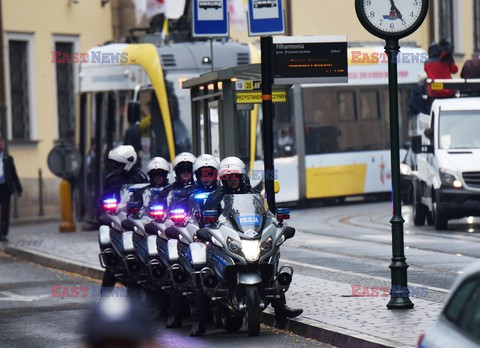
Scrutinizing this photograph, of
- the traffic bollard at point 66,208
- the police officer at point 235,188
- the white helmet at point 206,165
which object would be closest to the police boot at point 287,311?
the police officer at point 235,188

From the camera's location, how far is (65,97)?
132 ft

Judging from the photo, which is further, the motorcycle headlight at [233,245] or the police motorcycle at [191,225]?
the police motorcycle at [191,225]

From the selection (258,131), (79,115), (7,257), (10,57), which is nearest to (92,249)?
(7,257)

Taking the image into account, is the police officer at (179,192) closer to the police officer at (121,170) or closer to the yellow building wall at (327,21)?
the police officer at (121,170)

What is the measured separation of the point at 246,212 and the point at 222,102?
490 centimetres

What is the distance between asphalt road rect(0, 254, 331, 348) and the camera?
12219 mm

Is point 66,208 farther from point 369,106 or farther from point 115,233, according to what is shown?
point 115,233

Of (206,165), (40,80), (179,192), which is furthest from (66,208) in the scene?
(206,165)

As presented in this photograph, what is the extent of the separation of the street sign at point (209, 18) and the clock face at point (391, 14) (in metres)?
4.08

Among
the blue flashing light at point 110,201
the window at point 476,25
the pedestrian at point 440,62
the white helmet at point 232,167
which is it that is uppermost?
the window at point 476,25

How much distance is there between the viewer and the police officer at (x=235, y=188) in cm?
1270

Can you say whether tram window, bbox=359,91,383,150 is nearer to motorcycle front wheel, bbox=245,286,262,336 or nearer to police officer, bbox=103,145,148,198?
police officer, bbox=103,145,148,198

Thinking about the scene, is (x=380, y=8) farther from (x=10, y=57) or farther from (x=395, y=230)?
(x=10, y=57)

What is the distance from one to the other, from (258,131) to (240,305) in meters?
15.1
